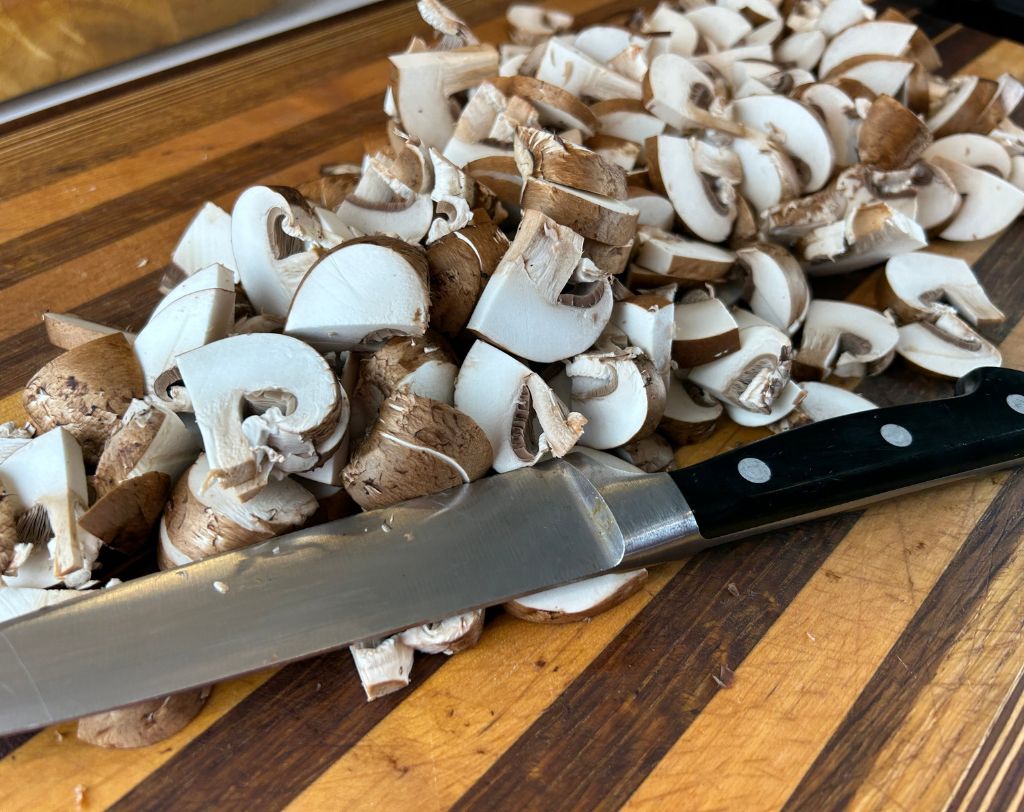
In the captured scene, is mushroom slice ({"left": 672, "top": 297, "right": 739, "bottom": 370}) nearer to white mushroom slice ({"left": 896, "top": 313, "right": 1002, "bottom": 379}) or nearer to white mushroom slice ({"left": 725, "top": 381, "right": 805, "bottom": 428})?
white mushroom slice ({"left": 725, "top": 381, "right": 805, "bottom": 428})

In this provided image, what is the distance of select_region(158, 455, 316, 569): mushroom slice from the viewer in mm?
1229

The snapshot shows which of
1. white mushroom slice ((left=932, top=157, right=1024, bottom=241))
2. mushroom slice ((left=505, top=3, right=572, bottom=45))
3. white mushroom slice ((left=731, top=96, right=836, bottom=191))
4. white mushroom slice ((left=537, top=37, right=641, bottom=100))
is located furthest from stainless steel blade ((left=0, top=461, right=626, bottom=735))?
mushroom slice ((left=505, top=3, right=572, bottom=45))

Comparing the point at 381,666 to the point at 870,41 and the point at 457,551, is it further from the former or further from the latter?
the point at 870,41

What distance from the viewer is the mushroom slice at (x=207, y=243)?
1.69 meters

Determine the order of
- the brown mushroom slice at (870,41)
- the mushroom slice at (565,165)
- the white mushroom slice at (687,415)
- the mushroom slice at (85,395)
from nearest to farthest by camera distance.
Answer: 1. the mushroom slice at (85,395)
2. the mushroom slice at (565,165)
3. the white mushroom slice at (687,415)
4. the brown mushroom slice at (870,41)

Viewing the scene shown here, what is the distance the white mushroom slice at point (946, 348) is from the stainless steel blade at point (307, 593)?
2.73 ft

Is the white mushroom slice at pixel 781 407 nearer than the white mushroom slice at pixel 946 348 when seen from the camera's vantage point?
Yes

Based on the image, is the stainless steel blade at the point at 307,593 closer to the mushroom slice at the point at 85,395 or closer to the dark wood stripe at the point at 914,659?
the mushroom slice at the point at 85,395

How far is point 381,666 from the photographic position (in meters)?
1.22

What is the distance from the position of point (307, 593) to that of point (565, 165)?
2.66ft

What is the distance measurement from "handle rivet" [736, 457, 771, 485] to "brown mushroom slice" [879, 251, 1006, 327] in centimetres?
68

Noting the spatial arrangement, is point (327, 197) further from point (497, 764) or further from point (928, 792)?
point (928, 792)

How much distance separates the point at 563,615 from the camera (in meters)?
1.30

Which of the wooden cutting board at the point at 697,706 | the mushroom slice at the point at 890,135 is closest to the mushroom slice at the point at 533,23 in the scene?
the mushroom slice at the point at 890,135
